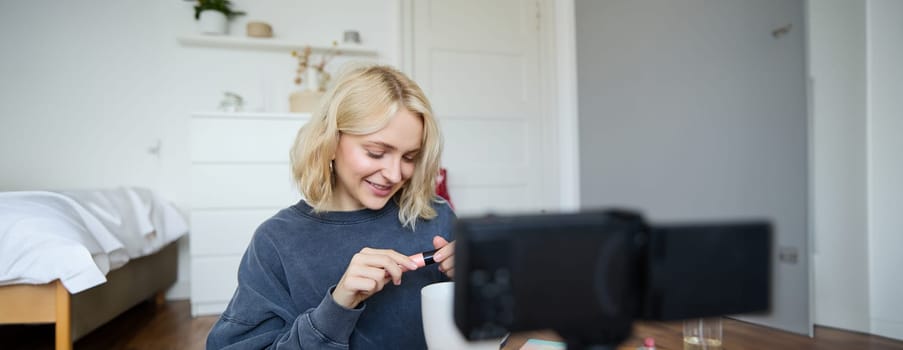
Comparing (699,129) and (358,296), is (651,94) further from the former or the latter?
(358,296)

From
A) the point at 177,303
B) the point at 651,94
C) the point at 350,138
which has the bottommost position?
the point at 177,303

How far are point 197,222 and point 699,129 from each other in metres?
2.33

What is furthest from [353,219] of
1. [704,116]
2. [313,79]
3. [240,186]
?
[313,79]

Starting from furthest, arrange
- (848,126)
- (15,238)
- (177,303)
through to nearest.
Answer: (177,303) → (848,126) → (15,238)

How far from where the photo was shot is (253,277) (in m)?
0.68

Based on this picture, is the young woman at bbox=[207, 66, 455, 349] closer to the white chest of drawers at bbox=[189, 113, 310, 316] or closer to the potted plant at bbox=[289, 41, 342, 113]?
the white chest of drawers at bbox=[189, 113, 310, 316]

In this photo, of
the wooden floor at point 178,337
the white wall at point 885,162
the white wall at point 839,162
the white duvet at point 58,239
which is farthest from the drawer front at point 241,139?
the white wall at point 885,162

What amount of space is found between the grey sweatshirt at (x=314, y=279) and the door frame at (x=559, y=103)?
2.40 meters

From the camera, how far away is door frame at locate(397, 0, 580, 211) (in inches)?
122

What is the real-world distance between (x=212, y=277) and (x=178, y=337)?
40 centimetres

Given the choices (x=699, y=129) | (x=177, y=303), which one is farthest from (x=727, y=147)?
(x=177, y=303)

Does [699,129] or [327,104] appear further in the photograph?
[699,129]

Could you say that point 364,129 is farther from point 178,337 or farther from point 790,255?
point 790,255

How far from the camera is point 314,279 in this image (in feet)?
2.39
